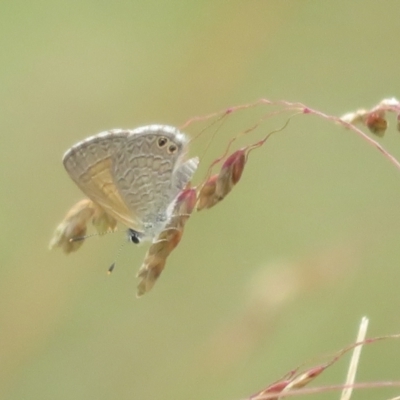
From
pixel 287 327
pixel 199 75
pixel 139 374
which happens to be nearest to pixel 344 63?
pixel 199 75

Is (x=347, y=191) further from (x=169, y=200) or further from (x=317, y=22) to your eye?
(x=169, y=200)

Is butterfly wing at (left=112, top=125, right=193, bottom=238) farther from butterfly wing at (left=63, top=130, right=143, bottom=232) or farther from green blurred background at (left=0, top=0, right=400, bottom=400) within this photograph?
green blurred background at (left=0, top=0, right=400, bottom=400)

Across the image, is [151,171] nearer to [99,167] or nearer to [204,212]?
[99,167]

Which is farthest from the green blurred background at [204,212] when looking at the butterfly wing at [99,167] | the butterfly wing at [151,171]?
the butterfly wing at [99,167]

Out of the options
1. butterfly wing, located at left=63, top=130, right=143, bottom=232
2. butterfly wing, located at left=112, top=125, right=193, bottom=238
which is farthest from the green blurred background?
butterfly wing, located at left=63, top=130, right=143, bottom=232

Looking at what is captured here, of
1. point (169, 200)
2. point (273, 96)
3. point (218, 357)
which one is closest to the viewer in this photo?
point (169, 200)

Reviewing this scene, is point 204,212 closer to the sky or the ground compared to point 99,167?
closer to the ground

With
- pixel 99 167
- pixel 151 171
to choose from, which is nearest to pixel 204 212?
pixel 151 171
